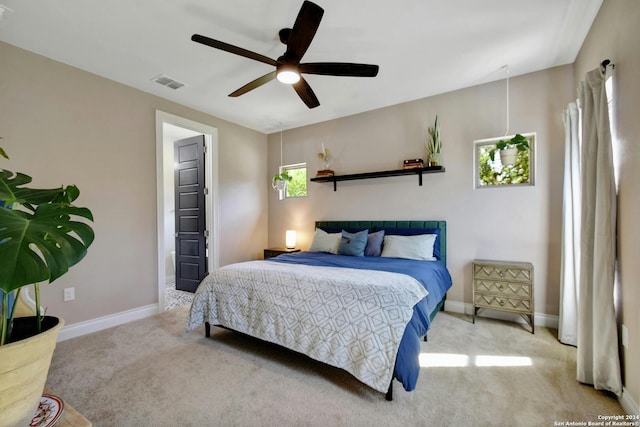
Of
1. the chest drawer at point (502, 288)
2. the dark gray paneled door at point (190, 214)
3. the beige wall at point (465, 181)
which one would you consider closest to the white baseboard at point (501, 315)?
the beige wall at point (465, 181)

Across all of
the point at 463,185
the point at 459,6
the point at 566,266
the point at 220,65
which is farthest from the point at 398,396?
the point at 220,65

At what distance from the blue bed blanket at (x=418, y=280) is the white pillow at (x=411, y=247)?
0.12m

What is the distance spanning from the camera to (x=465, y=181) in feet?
11.5

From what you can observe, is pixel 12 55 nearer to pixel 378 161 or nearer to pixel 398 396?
pixel 378 161

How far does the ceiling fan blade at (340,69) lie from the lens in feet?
7.08

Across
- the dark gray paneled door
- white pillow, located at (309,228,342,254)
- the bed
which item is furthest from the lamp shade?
the bed

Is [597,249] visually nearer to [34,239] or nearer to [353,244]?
[353,244]

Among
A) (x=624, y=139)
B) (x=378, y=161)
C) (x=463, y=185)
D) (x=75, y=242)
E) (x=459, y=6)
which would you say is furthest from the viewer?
(x=378, y=161)

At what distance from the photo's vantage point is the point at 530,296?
285 centimetres

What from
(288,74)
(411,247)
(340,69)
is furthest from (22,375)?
(411,247)

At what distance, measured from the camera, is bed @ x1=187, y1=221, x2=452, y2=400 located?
1.82 metres

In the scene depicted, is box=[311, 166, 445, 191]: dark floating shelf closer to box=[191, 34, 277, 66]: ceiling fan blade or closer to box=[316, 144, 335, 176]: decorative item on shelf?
box=[316, 144, 335, 176]: decorative item on shelf

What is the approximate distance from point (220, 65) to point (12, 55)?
1807 mm

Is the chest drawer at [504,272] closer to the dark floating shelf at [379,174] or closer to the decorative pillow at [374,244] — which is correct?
the decorative pillow at [374,244]
